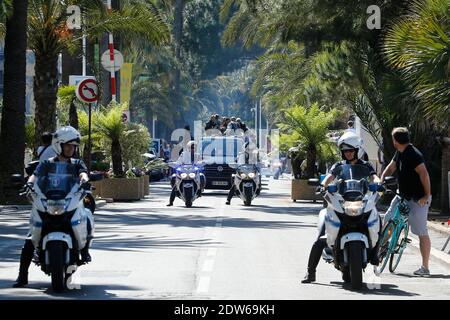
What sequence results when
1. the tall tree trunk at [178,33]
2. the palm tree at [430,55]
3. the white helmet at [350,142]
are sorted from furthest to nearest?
1. the tall tree trunk at [178,33]
2. the palm tree at [430,55]
3. the white helmet at [350,142]

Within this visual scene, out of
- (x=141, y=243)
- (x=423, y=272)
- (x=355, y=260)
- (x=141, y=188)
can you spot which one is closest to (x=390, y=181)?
(x=355, y=260)

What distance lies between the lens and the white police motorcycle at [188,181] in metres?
31.9

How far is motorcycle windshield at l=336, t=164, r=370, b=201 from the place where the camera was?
44.0 feet

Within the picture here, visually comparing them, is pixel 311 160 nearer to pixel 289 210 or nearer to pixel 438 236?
pixel 289 210

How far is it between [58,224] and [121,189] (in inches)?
935

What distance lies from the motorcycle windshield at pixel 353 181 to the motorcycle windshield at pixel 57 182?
2923mm

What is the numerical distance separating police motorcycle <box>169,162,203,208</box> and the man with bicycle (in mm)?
16508

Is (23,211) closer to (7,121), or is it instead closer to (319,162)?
(7,121)

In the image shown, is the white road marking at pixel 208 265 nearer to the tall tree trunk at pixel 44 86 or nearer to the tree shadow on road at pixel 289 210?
the tree shadow on road at pixel 289 210

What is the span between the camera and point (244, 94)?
425 ft

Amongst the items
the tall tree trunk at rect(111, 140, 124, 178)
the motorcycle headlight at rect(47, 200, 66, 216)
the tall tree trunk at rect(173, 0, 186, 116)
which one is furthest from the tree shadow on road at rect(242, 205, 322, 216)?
the tall tree trunk at rect(173, 0, 186, 116)

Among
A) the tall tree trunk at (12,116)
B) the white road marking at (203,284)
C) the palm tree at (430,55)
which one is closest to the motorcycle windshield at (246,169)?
the tall tree trunk at (12,116)

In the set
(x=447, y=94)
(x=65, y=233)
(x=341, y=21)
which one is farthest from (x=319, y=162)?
(x=65, y=233)
